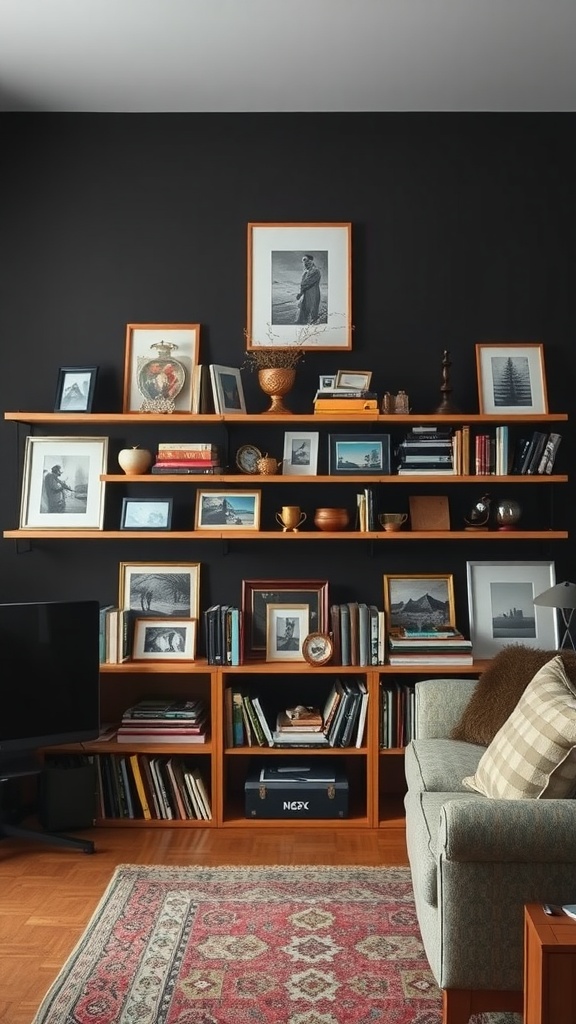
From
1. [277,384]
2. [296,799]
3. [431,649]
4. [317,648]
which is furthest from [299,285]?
[296,799]

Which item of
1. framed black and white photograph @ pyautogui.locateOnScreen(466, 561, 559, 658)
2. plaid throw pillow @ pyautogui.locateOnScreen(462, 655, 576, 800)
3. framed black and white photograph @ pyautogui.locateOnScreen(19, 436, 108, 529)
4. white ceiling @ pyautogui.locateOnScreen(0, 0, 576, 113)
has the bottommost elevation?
plaid throw pillow @ pyautogui.locateOnScreen(462, 655, 576, 800)

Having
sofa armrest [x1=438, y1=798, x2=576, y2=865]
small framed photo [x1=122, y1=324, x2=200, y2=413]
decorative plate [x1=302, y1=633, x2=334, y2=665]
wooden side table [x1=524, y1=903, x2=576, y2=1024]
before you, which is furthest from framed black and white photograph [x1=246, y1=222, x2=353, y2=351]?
wooden side table [x1=524, y1=903, x2=576, y2=1024]

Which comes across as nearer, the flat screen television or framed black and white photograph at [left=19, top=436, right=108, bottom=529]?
the flat screen television

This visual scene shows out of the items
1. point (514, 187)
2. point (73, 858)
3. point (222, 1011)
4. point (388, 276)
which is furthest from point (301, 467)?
point (222, 1011)

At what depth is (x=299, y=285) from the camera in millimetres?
4445

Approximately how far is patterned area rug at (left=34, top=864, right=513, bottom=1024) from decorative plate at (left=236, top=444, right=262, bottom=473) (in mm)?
1739

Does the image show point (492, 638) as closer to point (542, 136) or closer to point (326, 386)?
point (326, 386)

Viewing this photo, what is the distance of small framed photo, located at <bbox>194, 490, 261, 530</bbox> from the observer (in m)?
4.37

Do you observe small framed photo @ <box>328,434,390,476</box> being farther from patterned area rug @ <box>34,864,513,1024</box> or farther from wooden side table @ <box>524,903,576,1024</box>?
wooden side table @ <box>524,903,576,1024</box>

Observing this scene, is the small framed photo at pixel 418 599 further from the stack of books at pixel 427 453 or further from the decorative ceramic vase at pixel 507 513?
the stack of books at pixel 427 453

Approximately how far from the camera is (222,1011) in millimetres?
2650

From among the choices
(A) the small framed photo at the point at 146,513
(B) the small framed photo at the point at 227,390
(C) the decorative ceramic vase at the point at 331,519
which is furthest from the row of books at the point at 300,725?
(B) the small framed photo at the point at 227,390

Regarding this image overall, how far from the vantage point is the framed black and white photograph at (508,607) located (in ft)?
14.4

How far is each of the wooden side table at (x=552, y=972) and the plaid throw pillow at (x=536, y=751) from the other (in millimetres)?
502
